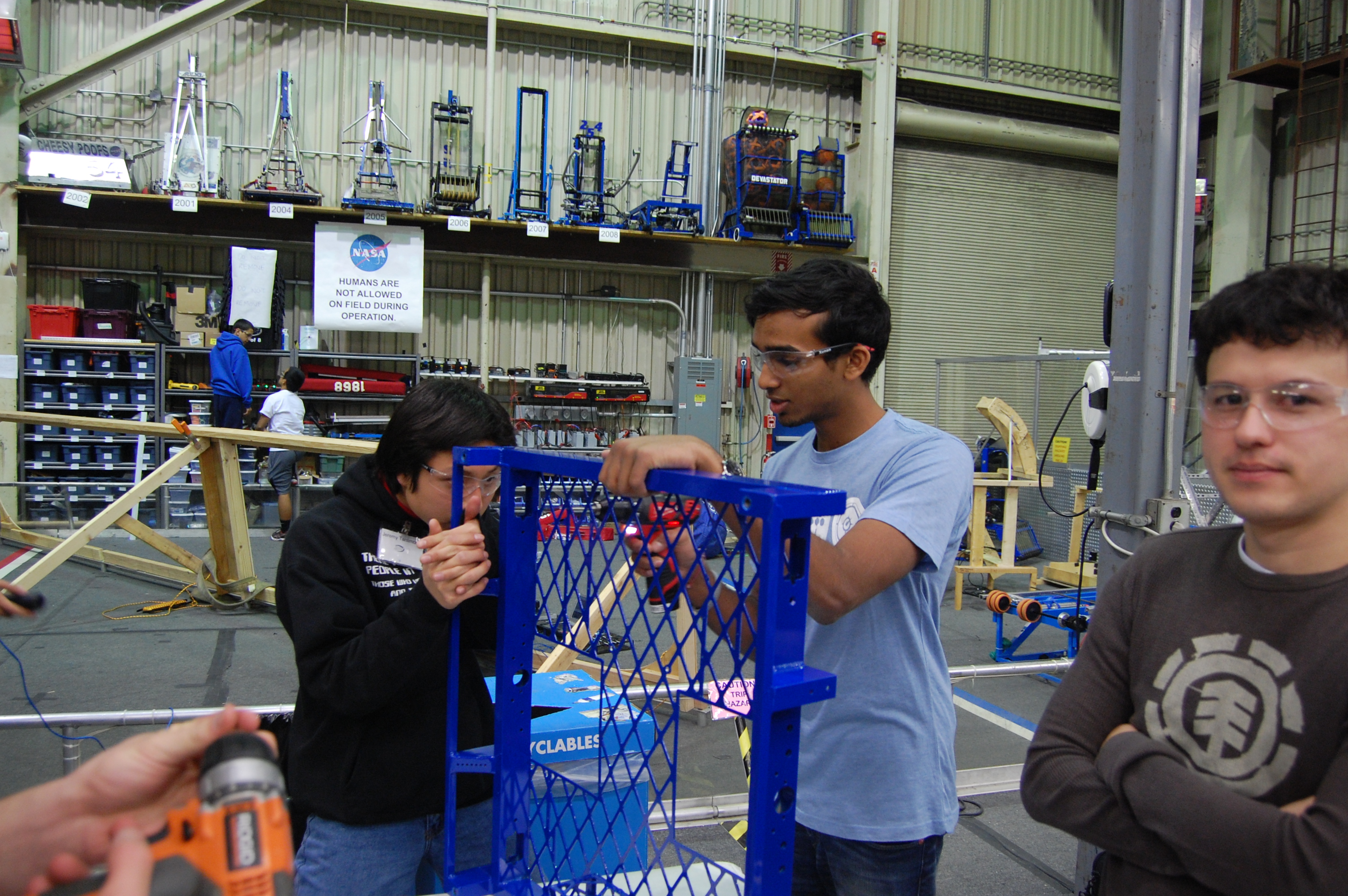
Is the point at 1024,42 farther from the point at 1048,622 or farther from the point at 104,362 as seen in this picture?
the point at 104,362

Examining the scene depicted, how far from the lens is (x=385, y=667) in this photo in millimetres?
1276

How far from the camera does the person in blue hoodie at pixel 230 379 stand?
793 cm

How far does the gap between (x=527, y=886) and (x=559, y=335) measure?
29.3 ft

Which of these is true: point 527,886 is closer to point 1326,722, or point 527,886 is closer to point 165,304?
point 1326,722

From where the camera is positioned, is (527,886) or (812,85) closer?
(527,886)

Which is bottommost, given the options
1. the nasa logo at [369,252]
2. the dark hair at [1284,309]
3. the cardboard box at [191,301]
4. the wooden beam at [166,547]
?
the wooden beam at [166,547]

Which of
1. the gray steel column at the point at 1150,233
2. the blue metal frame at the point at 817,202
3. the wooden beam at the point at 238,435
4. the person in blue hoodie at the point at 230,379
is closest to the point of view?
the gray steel column at the point at 1150,233

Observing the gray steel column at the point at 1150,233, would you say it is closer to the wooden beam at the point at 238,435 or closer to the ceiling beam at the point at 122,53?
the wooden beam at the point at 238,435

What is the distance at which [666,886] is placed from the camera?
981 millimetres

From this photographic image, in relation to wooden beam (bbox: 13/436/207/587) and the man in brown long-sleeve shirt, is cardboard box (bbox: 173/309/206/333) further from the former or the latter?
the man in brown long-sleeve shirt

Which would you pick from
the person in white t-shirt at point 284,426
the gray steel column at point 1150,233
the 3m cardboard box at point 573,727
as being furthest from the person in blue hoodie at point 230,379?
the gray steel column at point 1150,233

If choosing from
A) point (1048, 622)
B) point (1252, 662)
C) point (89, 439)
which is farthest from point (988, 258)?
point (1252, 662)

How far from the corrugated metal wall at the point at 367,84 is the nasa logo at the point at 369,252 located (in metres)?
0.85

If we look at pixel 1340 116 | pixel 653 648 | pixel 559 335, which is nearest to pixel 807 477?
pixel 653 648
